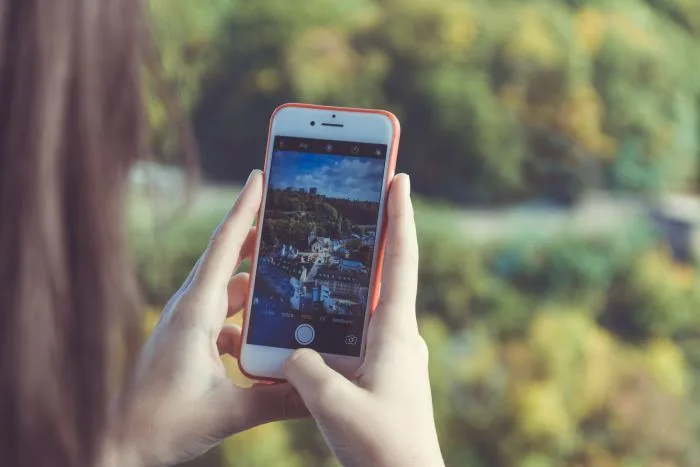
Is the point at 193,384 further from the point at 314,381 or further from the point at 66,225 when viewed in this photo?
the point at 66,225

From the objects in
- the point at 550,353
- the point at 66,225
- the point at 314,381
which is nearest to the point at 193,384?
the point at 314,381

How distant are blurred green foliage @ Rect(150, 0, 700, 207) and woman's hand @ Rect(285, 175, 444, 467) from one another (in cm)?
76

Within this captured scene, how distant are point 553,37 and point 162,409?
0.95 m

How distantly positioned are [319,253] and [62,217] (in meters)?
0.31

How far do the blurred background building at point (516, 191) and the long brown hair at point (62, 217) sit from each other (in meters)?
0.93

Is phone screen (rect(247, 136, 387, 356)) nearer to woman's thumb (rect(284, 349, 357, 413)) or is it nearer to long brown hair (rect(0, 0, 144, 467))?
woman's thumb (rect(284, 349, 357, 413))

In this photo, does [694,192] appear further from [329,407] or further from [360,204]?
[329,407]

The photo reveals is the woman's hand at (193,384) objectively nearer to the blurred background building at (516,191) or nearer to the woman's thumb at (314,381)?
the woman's thumb at (314,381)

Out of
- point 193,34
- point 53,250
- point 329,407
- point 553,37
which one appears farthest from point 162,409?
point 553,37

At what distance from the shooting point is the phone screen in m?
0.59

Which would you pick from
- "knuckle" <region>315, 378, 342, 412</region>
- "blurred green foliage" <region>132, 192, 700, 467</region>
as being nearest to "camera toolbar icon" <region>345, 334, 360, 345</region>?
"knuckle" <region>315, 378, 342, 412</region>

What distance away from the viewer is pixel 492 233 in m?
1.29

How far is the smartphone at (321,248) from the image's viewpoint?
592 mm

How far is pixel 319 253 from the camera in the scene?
0.60m
